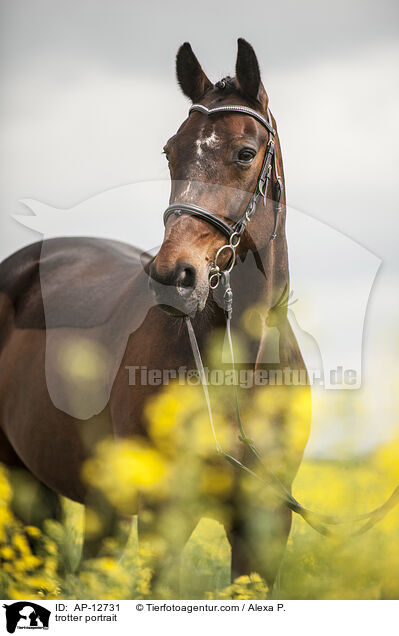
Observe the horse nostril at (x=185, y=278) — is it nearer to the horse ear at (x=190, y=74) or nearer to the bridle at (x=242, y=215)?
the bridle at (x=242, y=215)

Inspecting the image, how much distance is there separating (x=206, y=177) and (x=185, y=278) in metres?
0.51

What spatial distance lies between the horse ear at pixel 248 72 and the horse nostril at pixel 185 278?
1.06 metres

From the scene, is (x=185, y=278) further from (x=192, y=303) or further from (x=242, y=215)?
(x=242, y=215)

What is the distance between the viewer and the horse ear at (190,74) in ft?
11.8

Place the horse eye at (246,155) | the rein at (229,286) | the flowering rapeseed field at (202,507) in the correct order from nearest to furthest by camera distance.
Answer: the rein at (229,286) < the horse eye at (246,155) < the flowering rapeseed field at (202,507)

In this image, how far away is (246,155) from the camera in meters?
3.30

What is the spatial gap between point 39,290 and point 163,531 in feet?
7.39

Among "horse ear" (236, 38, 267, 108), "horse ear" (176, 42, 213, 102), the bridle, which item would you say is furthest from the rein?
"horse ear" (176, 42, 213, 102)

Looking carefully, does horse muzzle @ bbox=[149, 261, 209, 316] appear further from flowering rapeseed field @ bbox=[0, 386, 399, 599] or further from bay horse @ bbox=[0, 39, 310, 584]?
flowering rapeseed field @ bbox=[0, 386, 399, 599]

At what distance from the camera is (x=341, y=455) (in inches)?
149
